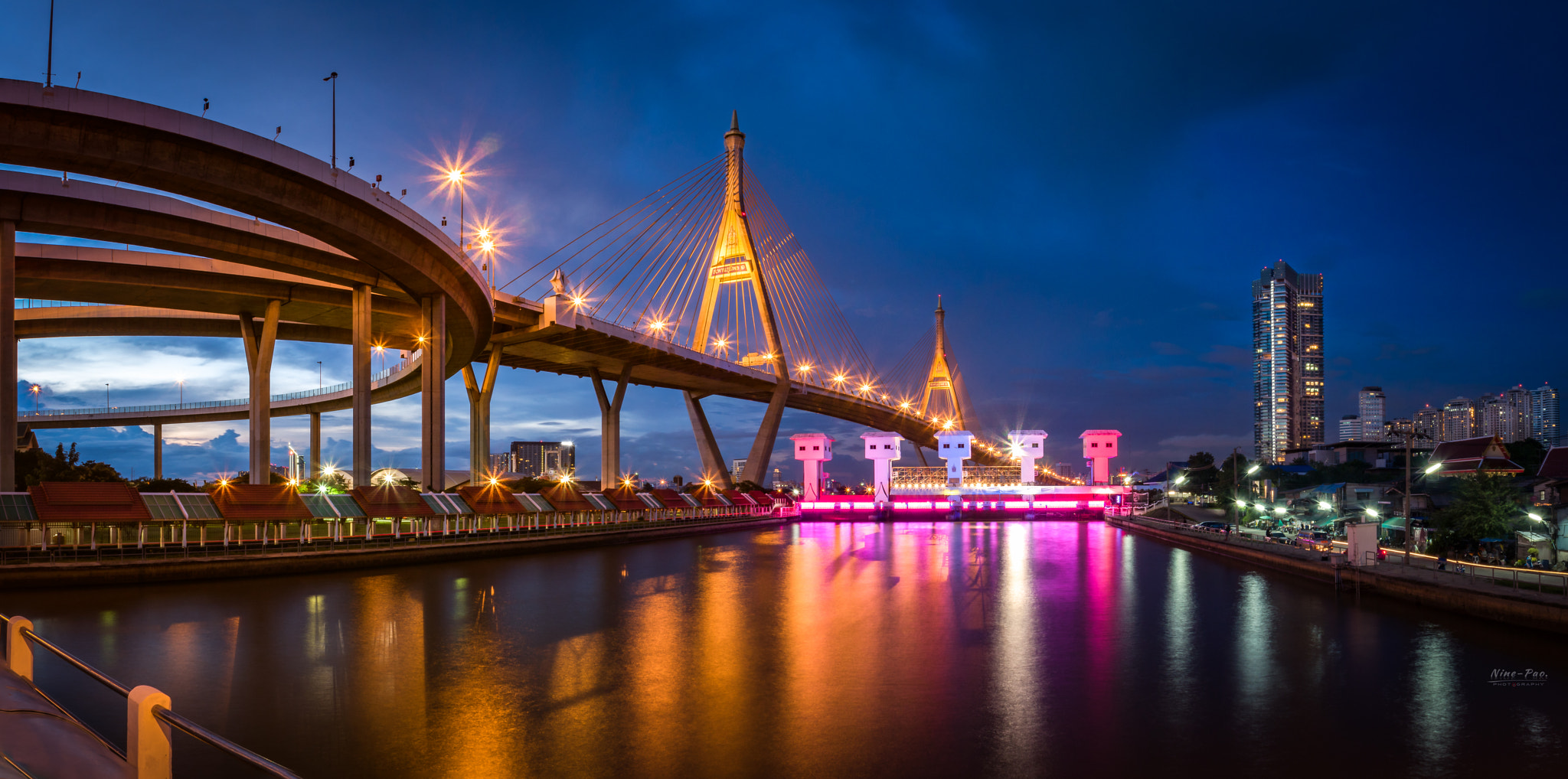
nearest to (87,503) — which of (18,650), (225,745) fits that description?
(18,650)

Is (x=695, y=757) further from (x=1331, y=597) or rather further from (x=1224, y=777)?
(x=1331, y=597)

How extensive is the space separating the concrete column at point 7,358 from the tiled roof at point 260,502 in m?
6.48

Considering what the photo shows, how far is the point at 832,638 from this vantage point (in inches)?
599

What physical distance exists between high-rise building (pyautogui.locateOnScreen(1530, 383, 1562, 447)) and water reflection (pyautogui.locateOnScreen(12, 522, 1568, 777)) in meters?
158

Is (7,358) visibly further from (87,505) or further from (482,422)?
(482,422)

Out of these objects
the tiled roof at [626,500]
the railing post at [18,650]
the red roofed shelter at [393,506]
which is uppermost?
the railing post at [18,650]

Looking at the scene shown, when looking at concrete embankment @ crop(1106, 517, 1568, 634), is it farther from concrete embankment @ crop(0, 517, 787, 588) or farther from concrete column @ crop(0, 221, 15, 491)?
concrete column @ crop(0, 221, 15, 491)

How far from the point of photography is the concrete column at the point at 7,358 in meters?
26.8

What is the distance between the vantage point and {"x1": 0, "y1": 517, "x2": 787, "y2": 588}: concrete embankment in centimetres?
2031

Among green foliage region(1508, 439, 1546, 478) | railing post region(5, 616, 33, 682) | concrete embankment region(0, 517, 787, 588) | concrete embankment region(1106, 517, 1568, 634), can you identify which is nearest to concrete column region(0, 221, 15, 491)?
concrete embankment region(0, 517, 787, 588)

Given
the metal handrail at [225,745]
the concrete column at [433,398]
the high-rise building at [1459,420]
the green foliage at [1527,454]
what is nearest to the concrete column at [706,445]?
the concrete column at [433,398]

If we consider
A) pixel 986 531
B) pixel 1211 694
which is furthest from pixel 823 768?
pixel 986 531

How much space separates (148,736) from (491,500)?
33482 millimetres

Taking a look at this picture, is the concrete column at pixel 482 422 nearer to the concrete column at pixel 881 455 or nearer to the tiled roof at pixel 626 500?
the tiled roof at pixel 626 500
